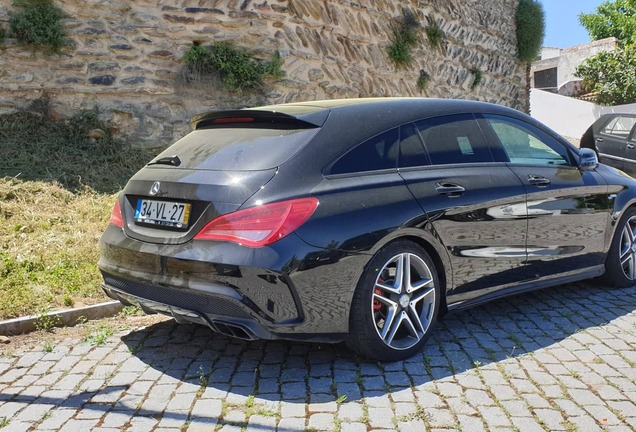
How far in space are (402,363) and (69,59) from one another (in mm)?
6603

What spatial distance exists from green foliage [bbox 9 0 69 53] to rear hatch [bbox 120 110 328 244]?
16.3ft

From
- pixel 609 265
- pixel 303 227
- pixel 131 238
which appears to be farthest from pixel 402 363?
pixel 609 265

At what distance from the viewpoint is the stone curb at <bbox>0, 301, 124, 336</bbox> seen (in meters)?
4.95

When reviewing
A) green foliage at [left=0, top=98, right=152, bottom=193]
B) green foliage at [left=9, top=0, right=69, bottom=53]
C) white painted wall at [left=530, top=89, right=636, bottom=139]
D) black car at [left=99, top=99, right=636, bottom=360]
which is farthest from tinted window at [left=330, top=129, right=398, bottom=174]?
white painted wall at [left=530, top=89, right=636, bottom=139]

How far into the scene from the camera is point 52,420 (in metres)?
3.63

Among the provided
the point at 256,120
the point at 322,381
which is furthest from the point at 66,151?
the point at 322,381

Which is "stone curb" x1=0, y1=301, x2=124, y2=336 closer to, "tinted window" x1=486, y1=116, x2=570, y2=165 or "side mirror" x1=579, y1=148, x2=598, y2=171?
"tinted window" x1=486, y1=116, x2=570, y2=165

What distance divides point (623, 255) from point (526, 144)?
146cm

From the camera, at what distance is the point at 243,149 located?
14.3 ft

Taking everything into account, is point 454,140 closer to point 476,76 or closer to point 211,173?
point 211,173

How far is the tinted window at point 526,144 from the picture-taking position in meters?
5.40

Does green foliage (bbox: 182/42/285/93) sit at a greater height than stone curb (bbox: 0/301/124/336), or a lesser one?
greater

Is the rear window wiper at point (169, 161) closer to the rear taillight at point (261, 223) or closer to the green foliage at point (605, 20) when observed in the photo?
the rear taillight at point (261, 223)

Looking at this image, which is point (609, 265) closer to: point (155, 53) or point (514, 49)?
point (155, 53)
